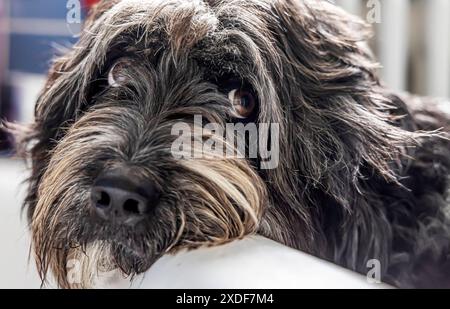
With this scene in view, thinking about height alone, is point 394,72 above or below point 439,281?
above

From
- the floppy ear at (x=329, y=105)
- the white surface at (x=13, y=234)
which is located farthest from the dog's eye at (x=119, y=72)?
the white surface at (x=13, y=234)

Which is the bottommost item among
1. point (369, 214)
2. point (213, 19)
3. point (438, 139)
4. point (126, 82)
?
point (369, 214)

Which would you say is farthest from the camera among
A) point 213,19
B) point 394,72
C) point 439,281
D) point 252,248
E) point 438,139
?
point 394,72

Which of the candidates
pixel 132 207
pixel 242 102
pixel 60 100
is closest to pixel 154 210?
pixel 132 207

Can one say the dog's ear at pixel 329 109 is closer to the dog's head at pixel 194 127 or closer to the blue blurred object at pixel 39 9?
the dog's head at pixel 194 127

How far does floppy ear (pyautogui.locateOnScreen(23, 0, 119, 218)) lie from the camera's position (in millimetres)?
1399

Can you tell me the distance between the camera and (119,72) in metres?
1.35

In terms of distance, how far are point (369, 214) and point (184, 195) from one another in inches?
16.8

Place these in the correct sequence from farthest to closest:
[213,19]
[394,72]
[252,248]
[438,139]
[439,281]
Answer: [394,72] < [438,139] < [439,281] < [213,19] < [252,248]

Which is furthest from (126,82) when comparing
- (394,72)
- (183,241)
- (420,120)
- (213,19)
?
(394,72)

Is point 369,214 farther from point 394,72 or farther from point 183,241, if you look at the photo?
point 394,72

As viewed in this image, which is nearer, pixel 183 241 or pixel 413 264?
pixel 183 241

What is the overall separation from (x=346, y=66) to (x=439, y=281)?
487 millimetres
